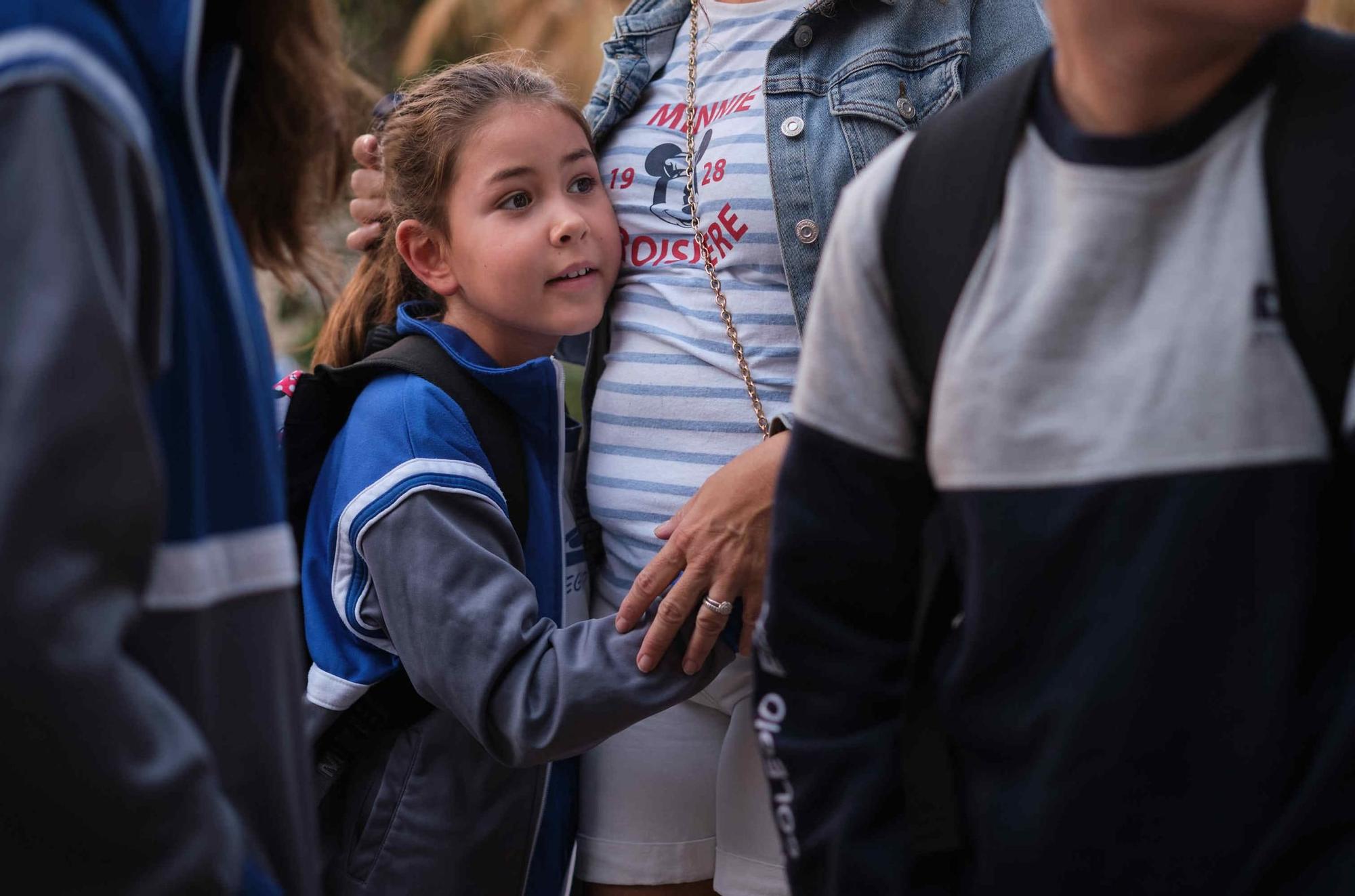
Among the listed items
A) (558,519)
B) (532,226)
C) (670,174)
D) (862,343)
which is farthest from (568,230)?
(862,343)

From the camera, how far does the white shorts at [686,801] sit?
188 centimetres

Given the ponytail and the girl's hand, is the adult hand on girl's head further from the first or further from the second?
the girl's hand

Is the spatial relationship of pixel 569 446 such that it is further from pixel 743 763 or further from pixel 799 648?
pixel 799 648

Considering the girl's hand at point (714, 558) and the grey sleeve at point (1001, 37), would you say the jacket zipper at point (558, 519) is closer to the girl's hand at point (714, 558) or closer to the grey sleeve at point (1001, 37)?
the girl's hand at point (714, 558)

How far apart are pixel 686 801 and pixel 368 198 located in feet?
4.14

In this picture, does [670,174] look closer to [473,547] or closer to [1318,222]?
[473,547]

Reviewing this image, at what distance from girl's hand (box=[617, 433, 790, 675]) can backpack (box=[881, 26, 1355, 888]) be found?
1.63 ft

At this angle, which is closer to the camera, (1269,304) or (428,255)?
(1269,304)

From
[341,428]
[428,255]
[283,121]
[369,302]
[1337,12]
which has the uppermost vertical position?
[1337,12]

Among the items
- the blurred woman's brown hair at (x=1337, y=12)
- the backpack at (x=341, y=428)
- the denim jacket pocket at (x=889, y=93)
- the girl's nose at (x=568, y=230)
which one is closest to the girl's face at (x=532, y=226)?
the girl's nose at (x=568, y=230)

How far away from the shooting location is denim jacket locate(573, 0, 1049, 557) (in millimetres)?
1788

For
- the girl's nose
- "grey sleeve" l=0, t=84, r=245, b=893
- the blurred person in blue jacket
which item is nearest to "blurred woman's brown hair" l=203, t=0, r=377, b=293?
the blurred person in blue jacket

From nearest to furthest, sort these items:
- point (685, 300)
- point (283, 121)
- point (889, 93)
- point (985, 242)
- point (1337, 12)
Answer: point (985, 242) → point (283, 121) → point (889, 93) → point (685, 300) → point (1337, 12)

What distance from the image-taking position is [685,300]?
6.26 feet
